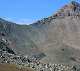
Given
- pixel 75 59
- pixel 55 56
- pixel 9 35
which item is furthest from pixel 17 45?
pixel 75 59

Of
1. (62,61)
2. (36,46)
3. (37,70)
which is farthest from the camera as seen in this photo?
(36,46)

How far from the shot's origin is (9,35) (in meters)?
A: 186

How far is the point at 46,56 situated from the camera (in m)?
173

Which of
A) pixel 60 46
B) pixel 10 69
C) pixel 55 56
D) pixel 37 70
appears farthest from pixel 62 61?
pixel 10 69

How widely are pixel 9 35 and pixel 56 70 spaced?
216ft

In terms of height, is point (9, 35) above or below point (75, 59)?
above

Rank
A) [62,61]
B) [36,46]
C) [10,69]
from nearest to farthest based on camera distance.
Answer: [10,69], [62,61], [36,46]

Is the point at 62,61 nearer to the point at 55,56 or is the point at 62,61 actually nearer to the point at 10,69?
the point at 55,56

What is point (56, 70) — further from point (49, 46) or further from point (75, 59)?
point (49, 46)

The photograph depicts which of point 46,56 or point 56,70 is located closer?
point 56,70

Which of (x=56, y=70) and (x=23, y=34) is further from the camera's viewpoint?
(x=23, y=34)

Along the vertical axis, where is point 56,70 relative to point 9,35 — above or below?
below

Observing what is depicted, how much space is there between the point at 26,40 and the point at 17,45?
14.8 meters

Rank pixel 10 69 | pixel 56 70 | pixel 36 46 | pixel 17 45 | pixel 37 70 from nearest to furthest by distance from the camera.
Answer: pixel 10 69, pixel 37 70, pixel 56 70, pixel 17 45, pixel 36 46
